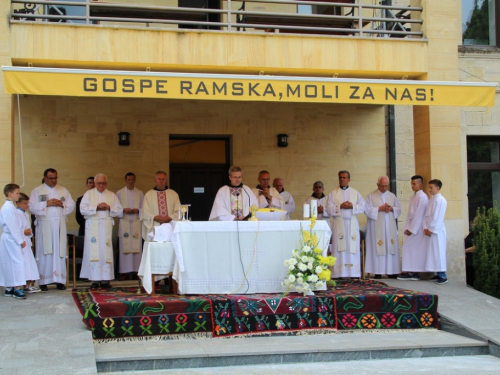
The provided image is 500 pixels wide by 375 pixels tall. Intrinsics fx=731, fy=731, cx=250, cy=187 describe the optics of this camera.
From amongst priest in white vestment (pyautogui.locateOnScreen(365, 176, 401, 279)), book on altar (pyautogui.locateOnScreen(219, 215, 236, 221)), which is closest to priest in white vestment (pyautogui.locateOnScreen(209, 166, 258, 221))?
book on altar (pyautogui.locateOnScreen(219, 215, 236, 221))

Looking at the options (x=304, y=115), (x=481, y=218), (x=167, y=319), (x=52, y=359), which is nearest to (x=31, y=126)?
(x=304, y=115)

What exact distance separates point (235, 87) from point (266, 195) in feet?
8.89

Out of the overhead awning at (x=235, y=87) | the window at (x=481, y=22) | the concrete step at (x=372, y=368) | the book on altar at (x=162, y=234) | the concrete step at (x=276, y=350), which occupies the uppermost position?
the window at (x=481, y=22)

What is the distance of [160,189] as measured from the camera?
12445 millimetres

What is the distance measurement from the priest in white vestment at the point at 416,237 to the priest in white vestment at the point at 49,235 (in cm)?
560

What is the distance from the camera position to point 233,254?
32.2 ft

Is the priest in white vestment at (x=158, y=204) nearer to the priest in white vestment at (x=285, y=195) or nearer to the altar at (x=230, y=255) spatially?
the priest in white vestment at (x=285, y=195)

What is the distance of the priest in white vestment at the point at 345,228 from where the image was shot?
12242 mm

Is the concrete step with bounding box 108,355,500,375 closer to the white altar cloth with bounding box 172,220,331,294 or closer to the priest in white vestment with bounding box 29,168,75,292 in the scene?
the white altar cloth with bounding box 172,220,331,294

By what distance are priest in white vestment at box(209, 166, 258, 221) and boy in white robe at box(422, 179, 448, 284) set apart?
118 inches

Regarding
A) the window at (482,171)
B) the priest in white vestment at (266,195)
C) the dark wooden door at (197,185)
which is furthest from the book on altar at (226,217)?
the window at (482,171)

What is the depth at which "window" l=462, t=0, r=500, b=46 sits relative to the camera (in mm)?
15427

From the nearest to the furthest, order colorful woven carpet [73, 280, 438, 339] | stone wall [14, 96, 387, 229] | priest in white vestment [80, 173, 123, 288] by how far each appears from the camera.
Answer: colorful woven carpet [73, 280, 438, 339]
priest in white vestment [80, 173, 123, 288]
stone wall [14, 96, 387, 229]

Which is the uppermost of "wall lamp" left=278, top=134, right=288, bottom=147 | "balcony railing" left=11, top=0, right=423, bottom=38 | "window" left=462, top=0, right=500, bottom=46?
"window" left=462, top=0, right=500, bottom=46
